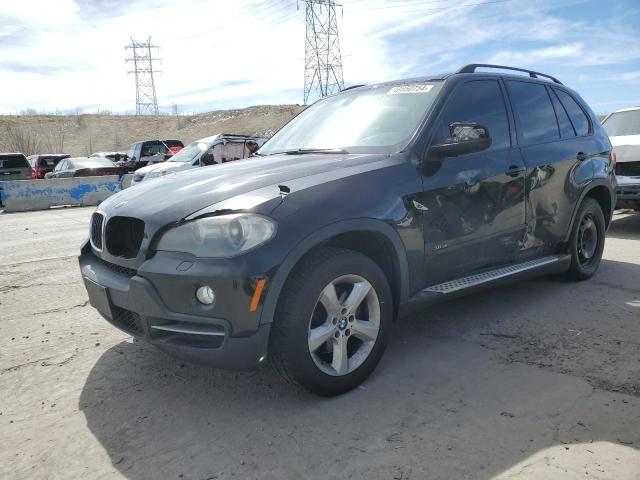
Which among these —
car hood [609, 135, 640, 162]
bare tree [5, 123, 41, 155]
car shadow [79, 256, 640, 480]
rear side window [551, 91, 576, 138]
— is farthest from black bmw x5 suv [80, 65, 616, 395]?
bare tree [5, 123, 41, 155]

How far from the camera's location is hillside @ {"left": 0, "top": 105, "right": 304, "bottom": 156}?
66.0m

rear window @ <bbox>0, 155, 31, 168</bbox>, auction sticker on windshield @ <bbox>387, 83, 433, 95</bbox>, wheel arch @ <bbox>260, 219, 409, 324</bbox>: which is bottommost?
wheel arch @ <bbox>260, 219, 409, 324</bbox>

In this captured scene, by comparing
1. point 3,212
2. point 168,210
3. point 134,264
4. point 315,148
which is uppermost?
point 315,148

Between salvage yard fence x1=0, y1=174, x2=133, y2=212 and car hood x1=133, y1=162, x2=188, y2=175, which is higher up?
car hood x1=133, y1=162, x2=188, y2=175

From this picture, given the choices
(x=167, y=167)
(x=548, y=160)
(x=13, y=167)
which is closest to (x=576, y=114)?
(x=548, y=160)

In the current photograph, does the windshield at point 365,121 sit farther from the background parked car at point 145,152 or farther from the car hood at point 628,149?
the background parked car at point 145,152

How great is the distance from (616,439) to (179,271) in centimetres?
217

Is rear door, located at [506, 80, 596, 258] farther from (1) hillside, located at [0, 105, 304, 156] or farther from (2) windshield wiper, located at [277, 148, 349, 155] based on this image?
(1) hillside, located at [0, 105, 304, 156]

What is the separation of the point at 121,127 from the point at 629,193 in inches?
2855

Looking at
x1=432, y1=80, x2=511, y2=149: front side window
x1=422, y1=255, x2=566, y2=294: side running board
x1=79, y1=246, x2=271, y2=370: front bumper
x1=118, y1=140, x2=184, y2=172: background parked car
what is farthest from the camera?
x1=118, y1=140, x2=184, y2=172: background parked car

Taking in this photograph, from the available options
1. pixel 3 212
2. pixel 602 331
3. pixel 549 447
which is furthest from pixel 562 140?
pixel 3 212

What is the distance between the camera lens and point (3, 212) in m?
15.6

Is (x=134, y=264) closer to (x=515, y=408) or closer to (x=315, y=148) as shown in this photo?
(x=315, y=148)

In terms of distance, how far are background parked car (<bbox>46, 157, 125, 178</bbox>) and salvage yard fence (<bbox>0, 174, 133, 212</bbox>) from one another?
152cm
